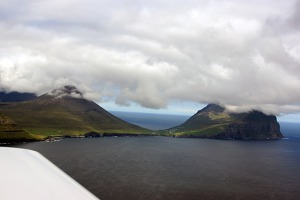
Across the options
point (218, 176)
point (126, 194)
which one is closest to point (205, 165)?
point (218, 176)

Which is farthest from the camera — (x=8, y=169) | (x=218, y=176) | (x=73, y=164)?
(x=73, y=164)

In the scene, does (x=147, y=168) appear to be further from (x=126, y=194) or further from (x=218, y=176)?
(x=126, y=194)

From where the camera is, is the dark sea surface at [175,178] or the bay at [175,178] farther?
the bay at [175,178]

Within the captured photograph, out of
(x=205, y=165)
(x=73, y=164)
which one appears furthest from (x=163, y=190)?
(x=205, y=165)

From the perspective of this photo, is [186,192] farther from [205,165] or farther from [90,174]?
[205,165]

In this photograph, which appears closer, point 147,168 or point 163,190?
point 163,190

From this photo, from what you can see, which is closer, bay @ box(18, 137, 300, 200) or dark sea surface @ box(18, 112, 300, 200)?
dark sea surface @ box(18, 112, 300, 200)

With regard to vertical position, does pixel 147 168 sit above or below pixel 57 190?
below

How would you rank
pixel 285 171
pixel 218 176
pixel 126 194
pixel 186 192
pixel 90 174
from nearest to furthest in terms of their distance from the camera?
pixel 126 194, pixel 186 192, pixel 90 174, pixel 218 176, pixel 285 171

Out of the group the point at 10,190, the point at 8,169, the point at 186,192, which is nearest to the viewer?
the point at 10,190
